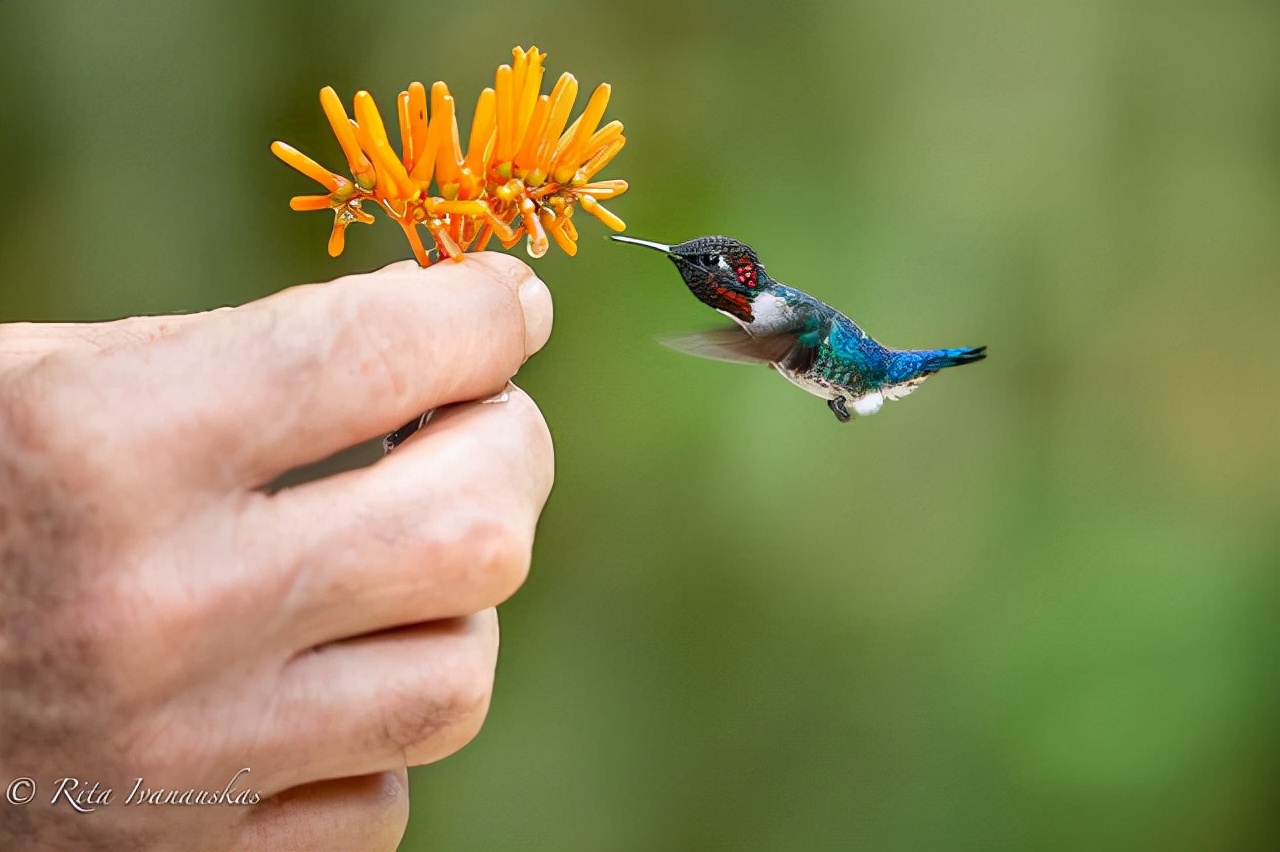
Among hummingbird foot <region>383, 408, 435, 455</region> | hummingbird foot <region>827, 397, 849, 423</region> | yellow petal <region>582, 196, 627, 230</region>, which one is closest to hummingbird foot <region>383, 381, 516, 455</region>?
hummingbird foot <region>383, 408, 435, 455</region>

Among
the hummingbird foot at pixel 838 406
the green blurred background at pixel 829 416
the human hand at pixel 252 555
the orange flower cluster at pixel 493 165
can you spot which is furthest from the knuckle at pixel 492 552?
the green blurred background at pixel 829 416

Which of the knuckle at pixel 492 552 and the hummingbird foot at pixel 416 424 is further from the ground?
the hummingbird foot at pixel 416 424

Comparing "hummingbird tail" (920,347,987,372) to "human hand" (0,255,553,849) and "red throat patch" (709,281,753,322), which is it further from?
"human hand" (0,255,553,849)

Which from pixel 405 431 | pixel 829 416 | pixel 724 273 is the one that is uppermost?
pixel 724 273

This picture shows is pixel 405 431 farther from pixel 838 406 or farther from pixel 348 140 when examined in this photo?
pixel 838 406

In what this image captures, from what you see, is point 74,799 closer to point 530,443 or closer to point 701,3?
point 530,443

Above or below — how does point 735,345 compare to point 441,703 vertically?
above

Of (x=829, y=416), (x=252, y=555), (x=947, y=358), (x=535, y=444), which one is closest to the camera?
(x=252, y=555)

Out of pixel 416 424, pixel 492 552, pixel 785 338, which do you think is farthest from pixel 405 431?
pixel 785 338

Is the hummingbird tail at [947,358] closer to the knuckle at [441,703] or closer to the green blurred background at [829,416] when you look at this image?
the knuckle at [441,703]
